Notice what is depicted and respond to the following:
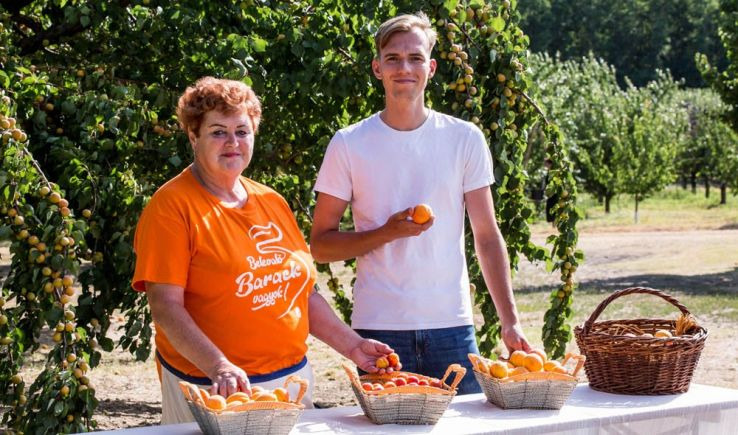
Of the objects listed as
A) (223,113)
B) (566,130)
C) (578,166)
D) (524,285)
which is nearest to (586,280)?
(524,285)

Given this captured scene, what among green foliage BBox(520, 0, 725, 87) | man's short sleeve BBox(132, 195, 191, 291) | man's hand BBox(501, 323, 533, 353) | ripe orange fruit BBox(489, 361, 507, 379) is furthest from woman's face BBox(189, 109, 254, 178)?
green foliage BBox(520, 0, 725, 87)

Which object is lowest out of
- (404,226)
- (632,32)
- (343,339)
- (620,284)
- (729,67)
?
(620,284)

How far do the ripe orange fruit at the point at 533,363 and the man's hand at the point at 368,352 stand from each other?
39 centimetres

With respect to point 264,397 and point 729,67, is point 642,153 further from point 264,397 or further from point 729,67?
point 264,397

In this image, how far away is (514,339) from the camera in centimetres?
332

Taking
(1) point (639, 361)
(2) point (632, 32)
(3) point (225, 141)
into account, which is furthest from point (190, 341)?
(2) point (632, 32)

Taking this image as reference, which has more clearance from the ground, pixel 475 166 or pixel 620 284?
pixel 475 166

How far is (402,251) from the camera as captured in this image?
10.7 feet

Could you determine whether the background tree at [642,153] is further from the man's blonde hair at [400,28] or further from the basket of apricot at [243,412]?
the basket of apricot at [243,412]

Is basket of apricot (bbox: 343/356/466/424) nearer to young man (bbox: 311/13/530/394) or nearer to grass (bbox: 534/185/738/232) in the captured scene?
young man (bbox: 311/13/530/394)

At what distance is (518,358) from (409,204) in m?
0.60

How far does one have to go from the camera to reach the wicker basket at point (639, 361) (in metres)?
3.15

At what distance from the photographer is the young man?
3258mm

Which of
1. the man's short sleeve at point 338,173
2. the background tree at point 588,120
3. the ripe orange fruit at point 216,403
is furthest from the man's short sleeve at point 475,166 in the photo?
the background tree at point 588,120
